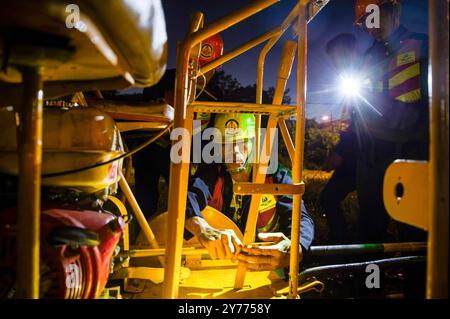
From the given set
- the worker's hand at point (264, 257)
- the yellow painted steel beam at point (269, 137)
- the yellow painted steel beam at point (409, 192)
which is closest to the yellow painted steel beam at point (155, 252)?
the yellow painted steel beam at point (269, 137)

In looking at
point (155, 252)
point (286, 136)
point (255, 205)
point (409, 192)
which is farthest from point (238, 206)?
point (409, 192)

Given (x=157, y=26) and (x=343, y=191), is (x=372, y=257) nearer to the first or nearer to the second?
(x=343, y=191)

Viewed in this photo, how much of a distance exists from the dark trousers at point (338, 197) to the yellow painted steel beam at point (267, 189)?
132 inches

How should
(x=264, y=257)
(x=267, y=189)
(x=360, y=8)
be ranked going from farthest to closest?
(x=360, y=8), (x=264, y=257), (x=267, y=189)

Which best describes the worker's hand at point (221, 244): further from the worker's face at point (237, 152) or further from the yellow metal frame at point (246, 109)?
the worker's face at point (237, 152)

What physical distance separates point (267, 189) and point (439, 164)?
87 centimetres

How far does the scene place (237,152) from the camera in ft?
9.66

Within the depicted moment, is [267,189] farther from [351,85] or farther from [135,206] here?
[351,85]

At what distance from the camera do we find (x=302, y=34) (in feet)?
5.20

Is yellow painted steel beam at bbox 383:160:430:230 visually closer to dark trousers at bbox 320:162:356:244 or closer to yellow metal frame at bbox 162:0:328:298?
yellow metal frame at bbox 162:0:328:298

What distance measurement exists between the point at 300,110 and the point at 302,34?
0.42 m

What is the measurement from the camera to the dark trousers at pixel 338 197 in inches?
180
